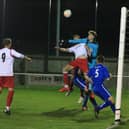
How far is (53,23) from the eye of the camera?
29062mm

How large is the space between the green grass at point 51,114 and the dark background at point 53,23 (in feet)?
26.1

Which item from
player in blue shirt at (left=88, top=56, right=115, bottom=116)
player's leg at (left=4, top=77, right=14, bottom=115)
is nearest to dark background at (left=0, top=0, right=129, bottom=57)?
player's leg at (left=4, top=77, right=14, bottom=115)

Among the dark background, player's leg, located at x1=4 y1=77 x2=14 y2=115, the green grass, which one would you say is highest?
the dark background

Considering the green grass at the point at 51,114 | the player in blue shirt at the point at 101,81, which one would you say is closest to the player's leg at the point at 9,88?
the green grass at the point at 51,114

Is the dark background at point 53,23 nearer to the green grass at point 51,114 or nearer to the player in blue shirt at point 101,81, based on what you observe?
the green grass at point 51,114

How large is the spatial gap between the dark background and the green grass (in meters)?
7.95

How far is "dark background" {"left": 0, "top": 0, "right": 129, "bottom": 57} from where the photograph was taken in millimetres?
28953

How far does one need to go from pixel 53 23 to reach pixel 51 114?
14280 mm

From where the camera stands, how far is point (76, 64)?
1603cm

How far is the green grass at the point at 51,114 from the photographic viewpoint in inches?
507

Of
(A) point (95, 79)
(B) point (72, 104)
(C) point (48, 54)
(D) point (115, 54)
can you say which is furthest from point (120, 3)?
(A) point (95, 79)

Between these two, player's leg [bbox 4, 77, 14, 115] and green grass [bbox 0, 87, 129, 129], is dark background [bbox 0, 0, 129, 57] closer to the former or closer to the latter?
green grass [bbox 0, 87, 129, 129]

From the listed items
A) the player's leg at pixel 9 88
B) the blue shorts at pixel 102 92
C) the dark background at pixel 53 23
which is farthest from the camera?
the dark background at pixel 53 23

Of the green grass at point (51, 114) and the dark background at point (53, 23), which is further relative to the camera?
the dark background at point (53, 23)
